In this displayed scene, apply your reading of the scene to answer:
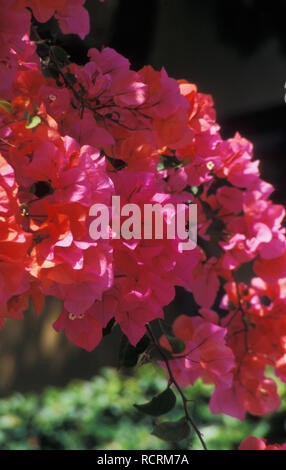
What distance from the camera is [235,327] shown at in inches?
35.1

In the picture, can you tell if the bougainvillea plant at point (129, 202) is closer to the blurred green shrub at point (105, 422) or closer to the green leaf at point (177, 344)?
the green leaf at point (177, 344)

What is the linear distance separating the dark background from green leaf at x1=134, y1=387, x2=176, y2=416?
89.5 inches

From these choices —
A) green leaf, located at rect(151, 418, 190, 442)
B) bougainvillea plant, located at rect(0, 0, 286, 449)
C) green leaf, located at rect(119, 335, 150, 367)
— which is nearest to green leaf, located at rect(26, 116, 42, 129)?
bougainvillea plant, located at rect(0, 0, 286, 449)

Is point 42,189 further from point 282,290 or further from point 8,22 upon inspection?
point 282,290

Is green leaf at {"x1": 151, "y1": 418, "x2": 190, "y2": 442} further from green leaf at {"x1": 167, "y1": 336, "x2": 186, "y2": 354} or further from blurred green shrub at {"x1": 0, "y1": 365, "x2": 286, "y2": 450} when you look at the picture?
blurred green shrub at {"x1": 0, "y1": 365, "x2": 286, "y2": 450}

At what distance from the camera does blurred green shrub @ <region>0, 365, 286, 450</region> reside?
1701 mm

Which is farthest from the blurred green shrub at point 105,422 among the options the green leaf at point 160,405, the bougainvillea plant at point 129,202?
the green leaf at point 160,405

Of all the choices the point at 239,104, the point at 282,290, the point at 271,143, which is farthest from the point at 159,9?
the point at 282,290

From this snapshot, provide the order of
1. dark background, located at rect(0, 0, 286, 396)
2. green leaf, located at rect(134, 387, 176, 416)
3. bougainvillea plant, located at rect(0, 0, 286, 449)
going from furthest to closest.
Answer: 1. dark background, located at rect(0, 0, 286, 396)
2. green leaf, located at rect(134, 387, 176, 416)
3. bougainvillea plant, located at rect(0, 0, 286, 449)

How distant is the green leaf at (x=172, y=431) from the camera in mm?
717

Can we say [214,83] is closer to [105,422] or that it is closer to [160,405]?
[105,422]

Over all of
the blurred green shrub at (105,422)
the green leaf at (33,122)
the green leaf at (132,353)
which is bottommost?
the blurred green shrub at (105,422)

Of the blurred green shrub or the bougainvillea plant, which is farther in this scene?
the blurred green shrub
